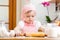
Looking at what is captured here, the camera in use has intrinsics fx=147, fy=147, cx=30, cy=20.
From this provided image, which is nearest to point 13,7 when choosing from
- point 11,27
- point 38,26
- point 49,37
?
point 11,27

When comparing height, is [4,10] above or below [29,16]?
above

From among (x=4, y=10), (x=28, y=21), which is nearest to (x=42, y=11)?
(x=4, y=10)

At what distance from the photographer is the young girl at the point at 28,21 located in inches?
63.2

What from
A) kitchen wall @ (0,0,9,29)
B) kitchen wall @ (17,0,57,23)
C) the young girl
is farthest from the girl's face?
kitchen wall @ (0,0,9,29)

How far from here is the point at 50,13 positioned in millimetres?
2904

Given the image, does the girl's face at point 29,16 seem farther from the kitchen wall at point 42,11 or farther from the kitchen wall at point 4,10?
the kitchen wall at point 4,10

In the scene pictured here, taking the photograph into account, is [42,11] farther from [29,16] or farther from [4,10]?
[29,16]

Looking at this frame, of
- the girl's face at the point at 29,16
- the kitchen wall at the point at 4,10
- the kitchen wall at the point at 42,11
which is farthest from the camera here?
the kitchen wall at the point at 4,10

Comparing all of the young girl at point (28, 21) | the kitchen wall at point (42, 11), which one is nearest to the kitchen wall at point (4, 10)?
the kitchen wall at point (42, 11)

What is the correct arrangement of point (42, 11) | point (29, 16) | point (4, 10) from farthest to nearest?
point (4, 10) → point (42, 11) → point (29, 16)

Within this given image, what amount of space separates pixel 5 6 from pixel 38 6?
73cm

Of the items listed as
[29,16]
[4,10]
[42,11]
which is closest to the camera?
[29,16]

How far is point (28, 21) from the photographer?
170 centimetres

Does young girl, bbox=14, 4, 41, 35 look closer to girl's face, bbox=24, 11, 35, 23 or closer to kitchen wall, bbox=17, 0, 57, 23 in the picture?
girl's face, bbox=24, 11, 35, 23
